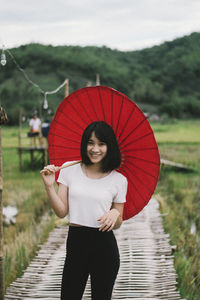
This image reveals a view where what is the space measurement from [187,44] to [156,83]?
14.3m

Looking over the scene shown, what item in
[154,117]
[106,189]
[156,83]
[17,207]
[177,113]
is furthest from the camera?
[156,83]

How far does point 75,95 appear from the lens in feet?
5.75

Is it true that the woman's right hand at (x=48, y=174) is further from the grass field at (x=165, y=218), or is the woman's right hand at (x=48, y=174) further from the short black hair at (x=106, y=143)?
the grass field at (x=165, y=218)

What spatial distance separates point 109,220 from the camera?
62.0 inches

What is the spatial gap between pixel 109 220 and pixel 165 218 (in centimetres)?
302

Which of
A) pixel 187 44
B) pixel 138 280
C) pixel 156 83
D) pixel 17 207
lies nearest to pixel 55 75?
pixel 156 83

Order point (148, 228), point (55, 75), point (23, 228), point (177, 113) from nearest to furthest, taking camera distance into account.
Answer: point (148, 228) < point (23, 228) < point (177, 113) < point (55, 75)

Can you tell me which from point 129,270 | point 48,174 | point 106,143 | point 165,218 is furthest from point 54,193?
point 165,218

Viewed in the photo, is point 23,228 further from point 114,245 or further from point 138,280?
point 114,245

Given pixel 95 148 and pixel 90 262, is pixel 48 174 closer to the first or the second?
pixel 95 148

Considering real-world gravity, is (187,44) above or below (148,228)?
above

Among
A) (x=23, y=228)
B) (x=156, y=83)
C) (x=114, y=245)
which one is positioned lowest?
(x=23, y=228)

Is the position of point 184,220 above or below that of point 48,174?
below

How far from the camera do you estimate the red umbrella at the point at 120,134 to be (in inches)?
65.5
